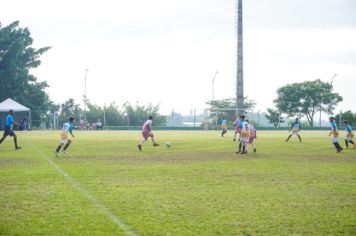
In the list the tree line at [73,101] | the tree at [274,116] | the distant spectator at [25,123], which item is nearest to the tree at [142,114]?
the tree line at [73,101]

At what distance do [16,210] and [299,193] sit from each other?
5.70 metres

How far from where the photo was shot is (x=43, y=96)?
87312mm

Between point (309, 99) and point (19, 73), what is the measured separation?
51.9 m

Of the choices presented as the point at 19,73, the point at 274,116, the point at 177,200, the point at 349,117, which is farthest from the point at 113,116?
the point at 177,200

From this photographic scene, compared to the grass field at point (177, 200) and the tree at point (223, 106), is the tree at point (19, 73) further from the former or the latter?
the grass field at point (177, 200)

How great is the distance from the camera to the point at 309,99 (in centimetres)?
9812

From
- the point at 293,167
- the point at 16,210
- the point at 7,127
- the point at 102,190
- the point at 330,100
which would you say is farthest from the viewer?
the point at 330,100

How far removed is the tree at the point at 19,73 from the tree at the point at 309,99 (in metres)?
44.2

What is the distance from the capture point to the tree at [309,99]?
319 feet

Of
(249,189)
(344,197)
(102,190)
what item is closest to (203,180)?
(249,189)

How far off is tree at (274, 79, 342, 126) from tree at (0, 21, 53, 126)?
44.2 meters

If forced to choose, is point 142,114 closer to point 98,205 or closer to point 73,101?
point 73,101

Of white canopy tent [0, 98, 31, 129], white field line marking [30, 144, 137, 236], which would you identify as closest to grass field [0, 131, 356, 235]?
white field line marking [30, 144, 137, 236]

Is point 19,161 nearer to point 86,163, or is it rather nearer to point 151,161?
point 86,163
